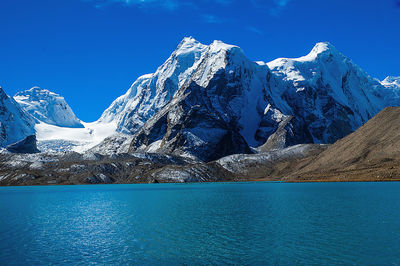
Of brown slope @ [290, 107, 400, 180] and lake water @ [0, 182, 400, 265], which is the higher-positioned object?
brown slope @ [290, 107, 400, 180]

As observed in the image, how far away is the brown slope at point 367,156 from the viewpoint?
153m

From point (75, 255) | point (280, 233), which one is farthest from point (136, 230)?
point (280, 233)

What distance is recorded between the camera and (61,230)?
1885 inches

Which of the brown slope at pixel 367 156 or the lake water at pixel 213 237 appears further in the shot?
the brown slope at pixel 367 156

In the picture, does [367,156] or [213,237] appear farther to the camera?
[367,156]

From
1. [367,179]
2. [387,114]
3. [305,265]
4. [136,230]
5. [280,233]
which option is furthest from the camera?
[387,114]

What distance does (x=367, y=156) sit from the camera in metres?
168

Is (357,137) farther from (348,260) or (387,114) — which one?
(348,260)

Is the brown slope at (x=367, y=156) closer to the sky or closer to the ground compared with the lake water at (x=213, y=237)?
closer to the sky

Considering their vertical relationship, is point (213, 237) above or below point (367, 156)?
below

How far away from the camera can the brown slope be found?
153 meters

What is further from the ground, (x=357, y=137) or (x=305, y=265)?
(x=357, y=137)

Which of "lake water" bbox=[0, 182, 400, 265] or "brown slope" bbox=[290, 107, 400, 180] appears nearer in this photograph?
"lake water" bbox=[0, 182, 400, 265]

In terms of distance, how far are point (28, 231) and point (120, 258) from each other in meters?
19.4
